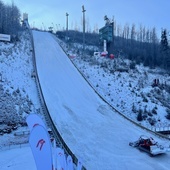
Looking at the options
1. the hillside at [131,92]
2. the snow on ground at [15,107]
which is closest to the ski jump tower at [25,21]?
the hillside at [131,92]

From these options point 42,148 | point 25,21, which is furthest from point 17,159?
point 25,21

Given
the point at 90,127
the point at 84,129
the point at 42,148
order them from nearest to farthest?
1. the point at 42,148
2. the point at 84,129
3. the point at 90,127

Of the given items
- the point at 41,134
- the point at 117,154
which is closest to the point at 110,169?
the point at 117,154

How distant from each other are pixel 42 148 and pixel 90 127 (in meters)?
12.4

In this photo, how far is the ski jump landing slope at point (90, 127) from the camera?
43.4ft

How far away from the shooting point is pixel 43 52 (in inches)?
1710

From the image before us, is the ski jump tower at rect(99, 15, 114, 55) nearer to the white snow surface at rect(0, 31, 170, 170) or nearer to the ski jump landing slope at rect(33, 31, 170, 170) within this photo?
the ski jump landing slope at rect(33, 31, 170, 170)

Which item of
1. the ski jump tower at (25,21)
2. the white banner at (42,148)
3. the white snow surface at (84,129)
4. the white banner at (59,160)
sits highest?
the ski jump tower at (25,21)

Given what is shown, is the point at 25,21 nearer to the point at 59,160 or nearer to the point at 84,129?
the point at 84,129

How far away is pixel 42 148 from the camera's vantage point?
5.89m

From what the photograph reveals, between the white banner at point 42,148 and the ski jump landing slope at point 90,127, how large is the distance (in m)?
6.77

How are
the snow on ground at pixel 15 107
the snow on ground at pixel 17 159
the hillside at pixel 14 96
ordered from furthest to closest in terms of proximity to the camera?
the hillside at pixel 14 96 → the snow on ground at pixel 15 107 → the snow on ground at pixel 17 159

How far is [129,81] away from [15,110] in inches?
607

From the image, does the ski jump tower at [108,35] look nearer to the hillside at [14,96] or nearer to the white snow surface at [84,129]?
the white snow surface at [84,129]
